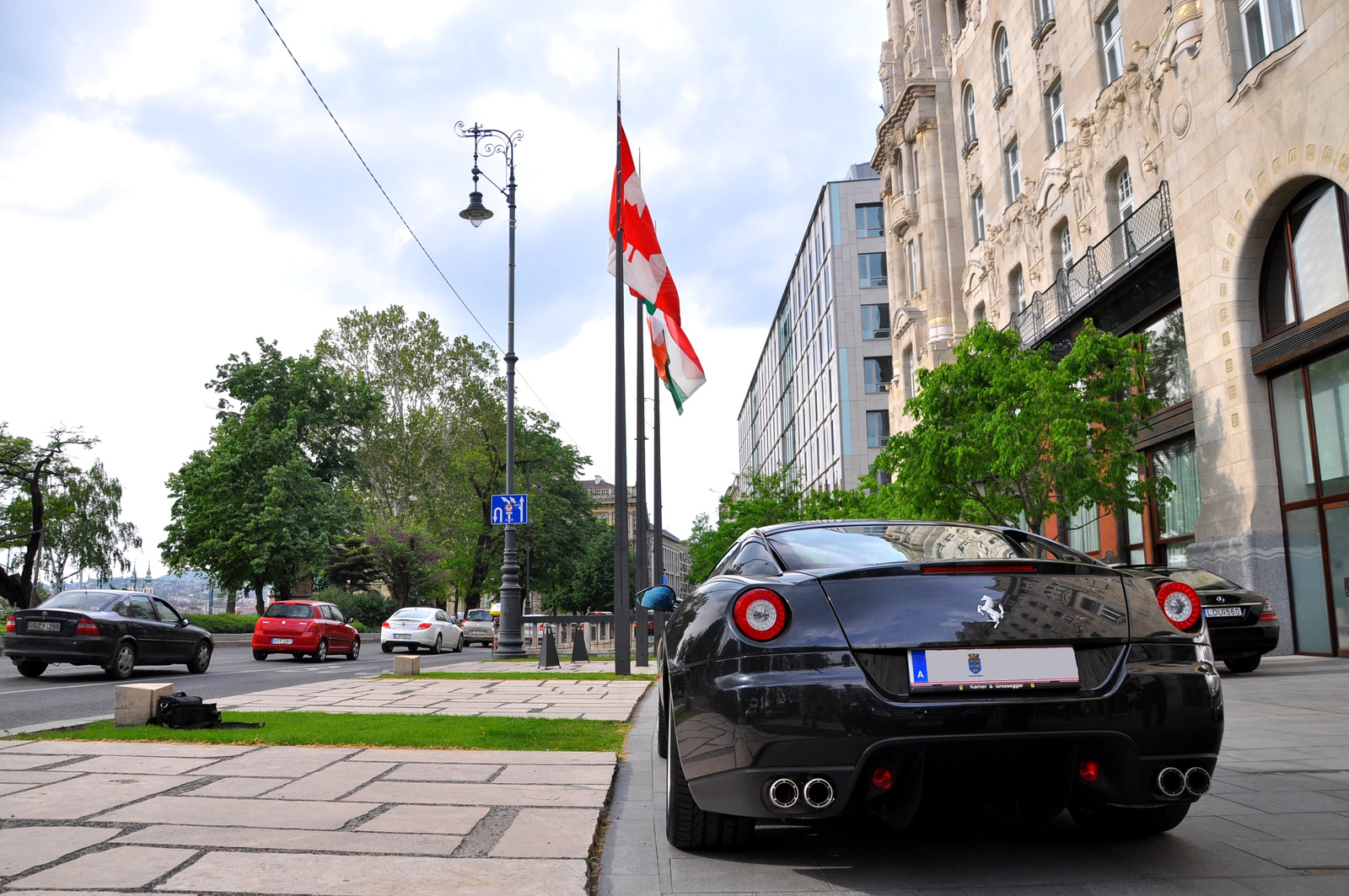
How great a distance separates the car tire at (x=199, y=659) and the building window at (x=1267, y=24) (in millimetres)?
19474

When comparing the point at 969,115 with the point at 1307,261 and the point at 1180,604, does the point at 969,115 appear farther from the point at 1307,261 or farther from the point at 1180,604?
the point at 1180,604

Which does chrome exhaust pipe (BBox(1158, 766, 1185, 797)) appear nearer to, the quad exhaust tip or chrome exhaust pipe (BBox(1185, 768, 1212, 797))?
chrome exhaust pipe (BBox(1185, 768, 1212, 797))

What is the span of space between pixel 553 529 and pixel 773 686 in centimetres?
5299

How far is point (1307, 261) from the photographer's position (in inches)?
583

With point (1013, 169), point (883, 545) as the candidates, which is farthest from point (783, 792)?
point (1013, 169)

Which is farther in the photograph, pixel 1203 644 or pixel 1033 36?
pixel 1033 36

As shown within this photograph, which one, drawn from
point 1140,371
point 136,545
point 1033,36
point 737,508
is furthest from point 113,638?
point 136,545

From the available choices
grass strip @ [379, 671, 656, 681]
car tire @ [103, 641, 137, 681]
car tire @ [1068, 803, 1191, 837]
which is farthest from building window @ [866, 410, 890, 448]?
car tire @ [1068, 803, 1191, 837]

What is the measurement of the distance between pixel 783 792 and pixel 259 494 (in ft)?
130

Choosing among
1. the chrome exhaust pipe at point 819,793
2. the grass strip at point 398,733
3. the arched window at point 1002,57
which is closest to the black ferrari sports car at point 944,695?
the chrome exhaust pipe at point 819,793

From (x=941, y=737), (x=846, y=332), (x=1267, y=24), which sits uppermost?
(x=846, y=332)

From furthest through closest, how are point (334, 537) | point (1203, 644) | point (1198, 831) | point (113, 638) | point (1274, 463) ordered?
point (334, 537) → point (1274, 463) → point (113, 638) → point (1198, 831) → point (1203, 644)

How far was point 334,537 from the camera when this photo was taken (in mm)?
39469

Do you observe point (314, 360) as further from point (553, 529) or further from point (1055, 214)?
point (1055, 214)
